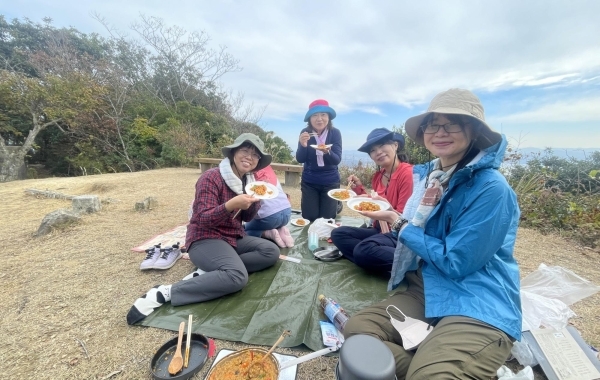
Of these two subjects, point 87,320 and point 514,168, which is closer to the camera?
point 87,320

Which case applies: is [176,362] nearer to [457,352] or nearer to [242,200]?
[242,200]

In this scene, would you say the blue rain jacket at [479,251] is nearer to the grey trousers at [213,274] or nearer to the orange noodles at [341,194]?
the grey trousers at [213,274]

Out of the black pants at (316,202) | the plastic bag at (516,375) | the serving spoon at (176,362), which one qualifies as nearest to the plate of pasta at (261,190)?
the serving spoon at (176,362)

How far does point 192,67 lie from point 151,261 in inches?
721

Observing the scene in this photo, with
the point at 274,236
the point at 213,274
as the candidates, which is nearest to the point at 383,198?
the point at 274,236

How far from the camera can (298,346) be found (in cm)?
188

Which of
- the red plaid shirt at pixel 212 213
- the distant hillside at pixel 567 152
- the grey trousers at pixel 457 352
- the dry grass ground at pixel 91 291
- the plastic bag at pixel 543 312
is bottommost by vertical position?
the dry grass ground at pixel 91 291

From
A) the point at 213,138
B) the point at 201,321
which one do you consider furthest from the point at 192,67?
the point at 201,321

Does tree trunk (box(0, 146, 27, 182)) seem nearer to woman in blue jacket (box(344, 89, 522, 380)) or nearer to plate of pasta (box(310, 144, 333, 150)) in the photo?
plate of pasta (box(310, 144, 333, 150))

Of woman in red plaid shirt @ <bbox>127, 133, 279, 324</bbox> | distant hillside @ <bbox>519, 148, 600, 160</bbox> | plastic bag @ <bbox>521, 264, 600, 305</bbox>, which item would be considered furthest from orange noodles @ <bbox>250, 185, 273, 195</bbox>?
distant hillside @ <bbox>519, 148, 600, 160</bbox>

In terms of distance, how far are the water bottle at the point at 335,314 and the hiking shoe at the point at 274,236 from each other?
4.22 ft

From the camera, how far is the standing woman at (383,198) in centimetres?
258

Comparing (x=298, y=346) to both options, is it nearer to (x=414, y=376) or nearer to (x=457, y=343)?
(x=414, y=376)

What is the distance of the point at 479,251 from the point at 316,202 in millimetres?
3012
